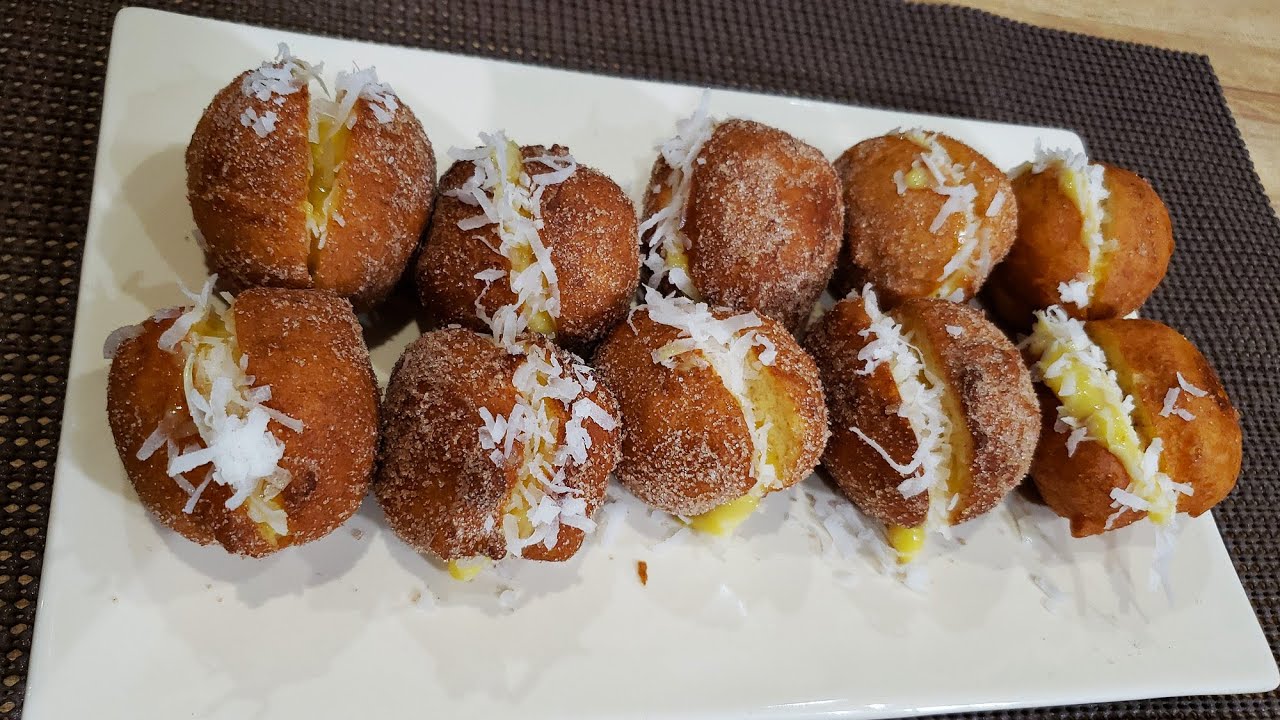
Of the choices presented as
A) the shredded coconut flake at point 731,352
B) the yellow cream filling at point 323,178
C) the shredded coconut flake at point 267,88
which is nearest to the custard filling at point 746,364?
the shredded coconut flake at point 731,352

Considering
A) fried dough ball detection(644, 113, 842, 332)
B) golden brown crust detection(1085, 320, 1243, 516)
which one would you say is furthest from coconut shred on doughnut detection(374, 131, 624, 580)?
golden brown crust detection(1085, 320, 1243, 516)

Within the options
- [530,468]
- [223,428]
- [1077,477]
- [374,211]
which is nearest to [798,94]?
[1077,477]

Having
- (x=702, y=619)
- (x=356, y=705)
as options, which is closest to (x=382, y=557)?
(x=356, y=705)

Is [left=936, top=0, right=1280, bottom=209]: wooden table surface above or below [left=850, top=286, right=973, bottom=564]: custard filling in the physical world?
above

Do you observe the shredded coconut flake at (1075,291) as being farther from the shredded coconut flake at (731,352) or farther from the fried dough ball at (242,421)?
the fried dough ball at (242,421)

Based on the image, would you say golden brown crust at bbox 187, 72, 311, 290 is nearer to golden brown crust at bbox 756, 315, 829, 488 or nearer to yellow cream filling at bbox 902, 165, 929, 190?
golden brown crust at bbox 756, 315, 829, 488

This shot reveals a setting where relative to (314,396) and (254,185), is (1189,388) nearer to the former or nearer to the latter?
(314,396)
